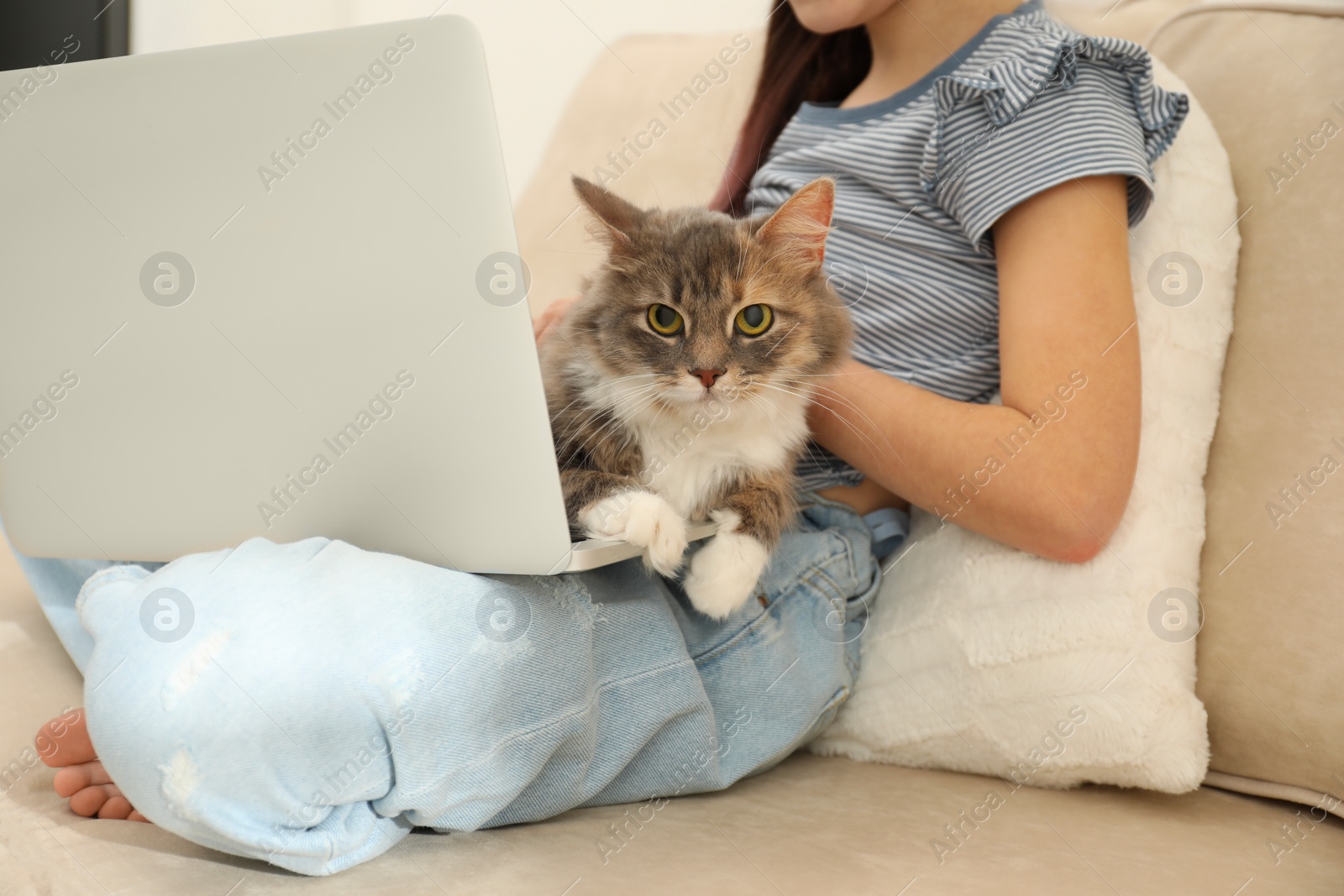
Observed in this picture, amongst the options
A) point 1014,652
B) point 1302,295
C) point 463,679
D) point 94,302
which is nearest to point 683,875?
point 463,679

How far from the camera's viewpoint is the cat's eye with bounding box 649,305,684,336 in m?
1.24

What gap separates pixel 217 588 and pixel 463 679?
0.26 metres

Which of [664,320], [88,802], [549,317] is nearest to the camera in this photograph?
[88,802]

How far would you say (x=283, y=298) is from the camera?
0.87 meters

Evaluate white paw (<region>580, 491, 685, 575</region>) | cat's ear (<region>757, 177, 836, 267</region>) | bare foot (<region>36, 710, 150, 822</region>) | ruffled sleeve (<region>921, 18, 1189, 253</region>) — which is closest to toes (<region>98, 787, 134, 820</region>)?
bare foot (<region>36, 710, 150, 822</region>)

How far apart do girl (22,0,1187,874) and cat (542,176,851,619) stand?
0.11 metres

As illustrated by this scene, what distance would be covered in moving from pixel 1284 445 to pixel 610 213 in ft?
3.13

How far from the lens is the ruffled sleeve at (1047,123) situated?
1.29 m

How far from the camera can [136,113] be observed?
0.86 meters

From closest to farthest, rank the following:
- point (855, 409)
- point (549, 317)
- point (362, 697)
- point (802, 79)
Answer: point (362, 697)
point (855, 409)
point (549, 317)
point (802, 79)

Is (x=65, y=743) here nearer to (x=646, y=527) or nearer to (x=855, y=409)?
(x=646, y=527)

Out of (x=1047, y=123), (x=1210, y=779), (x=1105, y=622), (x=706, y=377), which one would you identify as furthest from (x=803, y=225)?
(x=1210, y=779)

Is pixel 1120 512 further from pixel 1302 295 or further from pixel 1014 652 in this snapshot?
pixel 1302 295

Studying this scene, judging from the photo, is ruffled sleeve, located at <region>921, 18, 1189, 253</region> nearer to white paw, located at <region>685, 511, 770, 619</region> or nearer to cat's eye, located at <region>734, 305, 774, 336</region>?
cat's eye, located at <region>734, 305, 774, 336</region>
